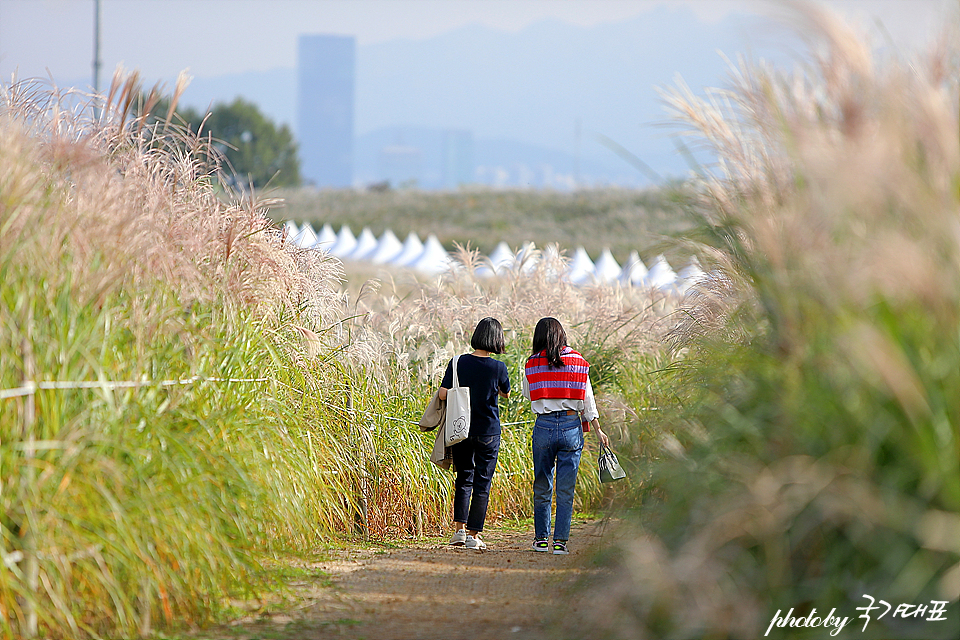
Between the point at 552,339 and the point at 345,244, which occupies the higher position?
the point at 345,244

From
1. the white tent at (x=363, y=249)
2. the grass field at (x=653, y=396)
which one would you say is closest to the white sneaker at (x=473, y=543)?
the grass field at (x=653, y=396)

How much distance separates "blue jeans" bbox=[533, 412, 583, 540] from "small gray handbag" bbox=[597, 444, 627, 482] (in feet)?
2.12

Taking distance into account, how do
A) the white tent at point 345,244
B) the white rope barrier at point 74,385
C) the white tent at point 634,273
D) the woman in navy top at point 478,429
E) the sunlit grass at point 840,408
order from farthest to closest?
1. the white tent at point 345,244
2. the white tent at point 634,273
3. the woman in navy top at point 478,429
4. the white rope barrier at point 74,385
5. the sunlit grass at point 840,408

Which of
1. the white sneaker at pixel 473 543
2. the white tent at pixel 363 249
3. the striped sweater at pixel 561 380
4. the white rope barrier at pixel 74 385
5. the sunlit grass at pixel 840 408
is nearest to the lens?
the sunlit grass at pixel 840 408

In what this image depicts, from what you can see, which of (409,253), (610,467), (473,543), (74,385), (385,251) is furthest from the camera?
(385,251)

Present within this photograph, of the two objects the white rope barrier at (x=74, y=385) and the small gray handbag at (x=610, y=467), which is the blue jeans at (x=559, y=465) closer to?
the small gray handbag at (x=610, y=467)

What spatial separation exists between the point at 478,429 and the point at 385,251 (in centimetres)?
3579

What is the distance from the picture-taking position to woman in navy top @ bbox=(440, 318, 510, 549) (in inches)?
279

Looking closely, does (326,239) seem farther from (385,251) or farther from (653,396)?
(653,396)

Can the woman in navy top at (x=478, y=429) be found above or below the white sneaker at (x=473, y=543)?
above

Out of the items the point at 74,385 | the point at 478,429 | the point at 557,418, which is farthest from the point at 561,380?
the point at 74,385

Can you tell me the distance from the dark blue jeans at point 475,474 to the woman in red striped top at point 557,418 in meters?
0.41

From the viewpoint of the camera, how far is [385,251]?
42.3m

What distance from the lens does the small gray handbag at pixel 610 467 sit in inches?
232
